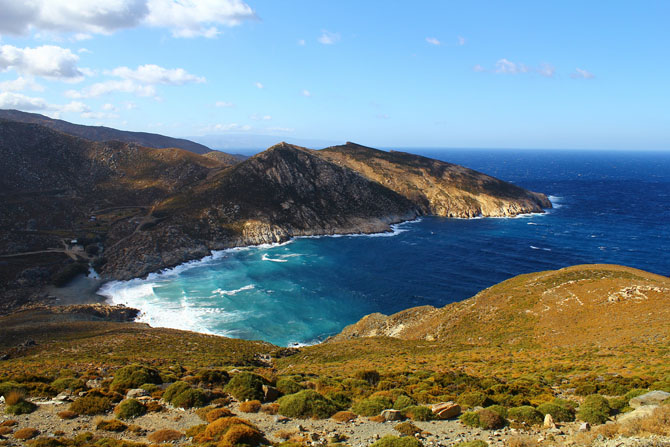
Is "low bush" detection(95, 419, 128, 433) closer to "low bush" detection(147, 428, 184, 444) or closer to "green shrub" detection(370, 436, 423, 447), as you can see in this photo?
"low bush" detection(147, 428, 184, 444)

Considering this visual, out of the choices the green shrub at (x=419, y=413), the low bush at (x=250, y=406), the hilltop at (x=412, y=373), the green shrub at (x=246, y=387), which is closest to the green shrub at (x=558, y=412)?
the hilltop at (x=412, y=373)

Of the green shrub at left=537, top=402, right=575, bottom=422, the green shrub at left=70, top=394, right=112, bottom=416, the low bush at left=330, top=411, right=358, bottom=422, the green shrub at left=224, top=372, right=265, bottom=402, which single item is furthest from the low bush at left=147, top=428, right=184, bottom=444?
the green shrub at left=537, top=402, right=575, bottom=422

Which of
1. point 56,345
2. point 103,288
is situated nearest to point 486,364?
point 56,345

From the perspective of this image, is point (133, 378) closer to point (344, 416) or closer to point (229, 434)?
point (229, 434)

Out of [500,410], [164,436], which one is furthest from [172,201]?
[500,410]

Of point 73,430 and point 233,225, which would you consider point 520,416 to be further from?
point 233,225

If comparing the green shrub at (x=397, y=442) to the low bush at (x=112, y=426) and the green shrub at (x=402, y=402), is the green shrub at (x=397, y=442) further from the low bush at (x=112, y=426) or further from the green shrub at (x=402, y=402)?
the low bush at (x=112, y=426)
